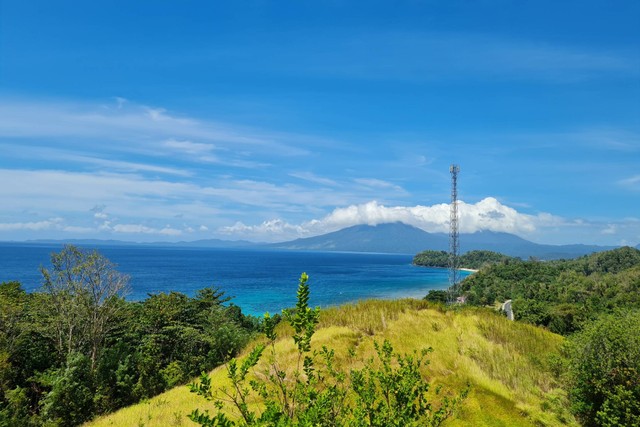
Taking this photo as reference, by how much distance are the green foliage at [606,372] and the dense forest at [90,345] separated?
11.7 m

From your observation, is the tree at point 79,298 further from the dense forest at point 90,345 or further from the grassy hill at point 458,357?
the grassy hill at point 458,357

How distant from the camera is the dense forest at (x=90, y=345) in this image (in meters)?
12.3

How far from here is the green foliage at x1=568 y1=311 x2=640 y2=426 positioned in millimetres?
8055

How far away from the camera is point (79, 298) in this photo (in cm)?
1585

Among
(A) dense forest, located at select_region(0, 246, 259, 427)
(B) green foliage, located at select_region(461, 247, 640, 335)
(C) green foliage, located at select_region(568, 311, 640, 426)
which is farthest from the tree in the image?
(B) green foliage, located at select_region(461, 247, 640, 335)

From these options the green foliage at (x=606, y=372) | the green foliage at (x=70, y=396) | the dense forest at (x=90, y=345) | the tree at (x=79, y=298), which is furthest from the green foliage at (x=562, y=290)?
the tree at (x=79, y=298)

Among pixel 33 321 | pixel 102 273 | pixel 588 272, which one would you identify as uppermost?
pixel 102 273

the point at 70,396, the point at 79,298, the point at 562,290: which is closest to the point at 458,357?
the point at 70,396

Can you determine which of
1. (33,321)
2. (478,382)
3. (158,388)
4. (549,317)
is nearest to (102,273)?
(33,321)

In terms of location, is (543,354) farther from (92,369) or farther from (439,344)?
(92,369)

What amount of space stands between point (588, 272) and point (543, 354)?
499 feet

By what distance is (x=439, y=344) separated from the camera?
39.6 ft

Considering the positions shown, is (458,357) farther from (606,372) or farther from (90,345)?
(90,345)

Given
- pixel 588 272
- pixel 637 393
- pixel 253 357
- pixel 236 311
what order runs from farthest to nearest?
1. pixel 588 272
2. pixel 236 311
3. pixel 637 393
4. pixel 253 357
